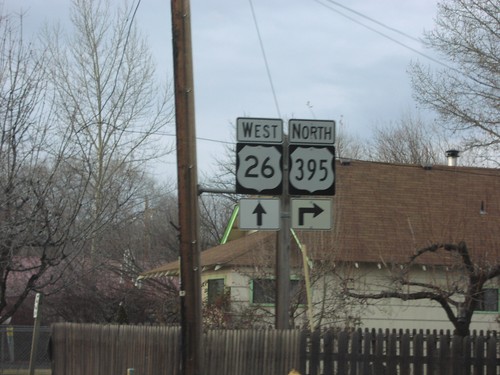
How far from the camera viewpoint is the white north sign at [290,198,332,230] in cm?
1022

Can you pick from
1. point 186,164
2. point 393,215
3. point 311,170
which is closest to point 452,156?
point 393,215

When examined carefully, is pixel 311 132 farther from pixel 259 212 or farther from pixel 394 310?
pixel 394 310

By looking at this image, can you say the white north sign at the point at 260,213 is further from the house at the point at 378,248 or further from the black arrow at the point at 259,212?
the house at the point at 378,248

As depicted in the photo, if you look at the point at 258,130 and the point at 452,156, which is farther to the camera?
the point at 452,156

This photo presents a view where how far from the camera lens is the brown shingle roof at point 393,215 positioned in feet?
60.1

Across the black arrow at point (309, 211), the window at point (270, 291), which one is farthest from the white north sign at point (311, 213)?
the window at point (270, 291)

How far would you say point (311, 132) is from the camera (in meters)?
10.4

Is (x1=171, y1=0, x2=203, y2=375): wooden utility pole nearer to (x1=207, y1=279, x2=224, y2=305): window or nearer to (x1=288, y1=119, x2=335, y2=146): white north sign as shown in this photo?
(x1=288, y1=119, x2=335, y2=146): white north sign

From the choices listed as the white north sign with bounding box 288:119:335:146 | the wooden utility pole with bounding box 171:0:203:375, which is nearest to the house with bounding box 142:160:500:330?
the white north sign with bounding box 288:119:335:146

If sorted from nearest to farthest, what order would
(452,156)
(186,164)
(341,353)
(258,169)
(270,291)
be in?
(186,164) → (258,169) → (341,353) → (270,291) → (452,156)

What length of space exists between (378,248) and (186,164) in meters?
10.8

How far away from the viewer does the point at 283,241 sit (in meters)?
10.4

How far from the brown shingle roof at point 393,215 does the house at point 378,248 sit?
0.11 ft

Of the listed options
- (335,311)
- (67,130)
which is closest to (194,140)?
(67,130)
